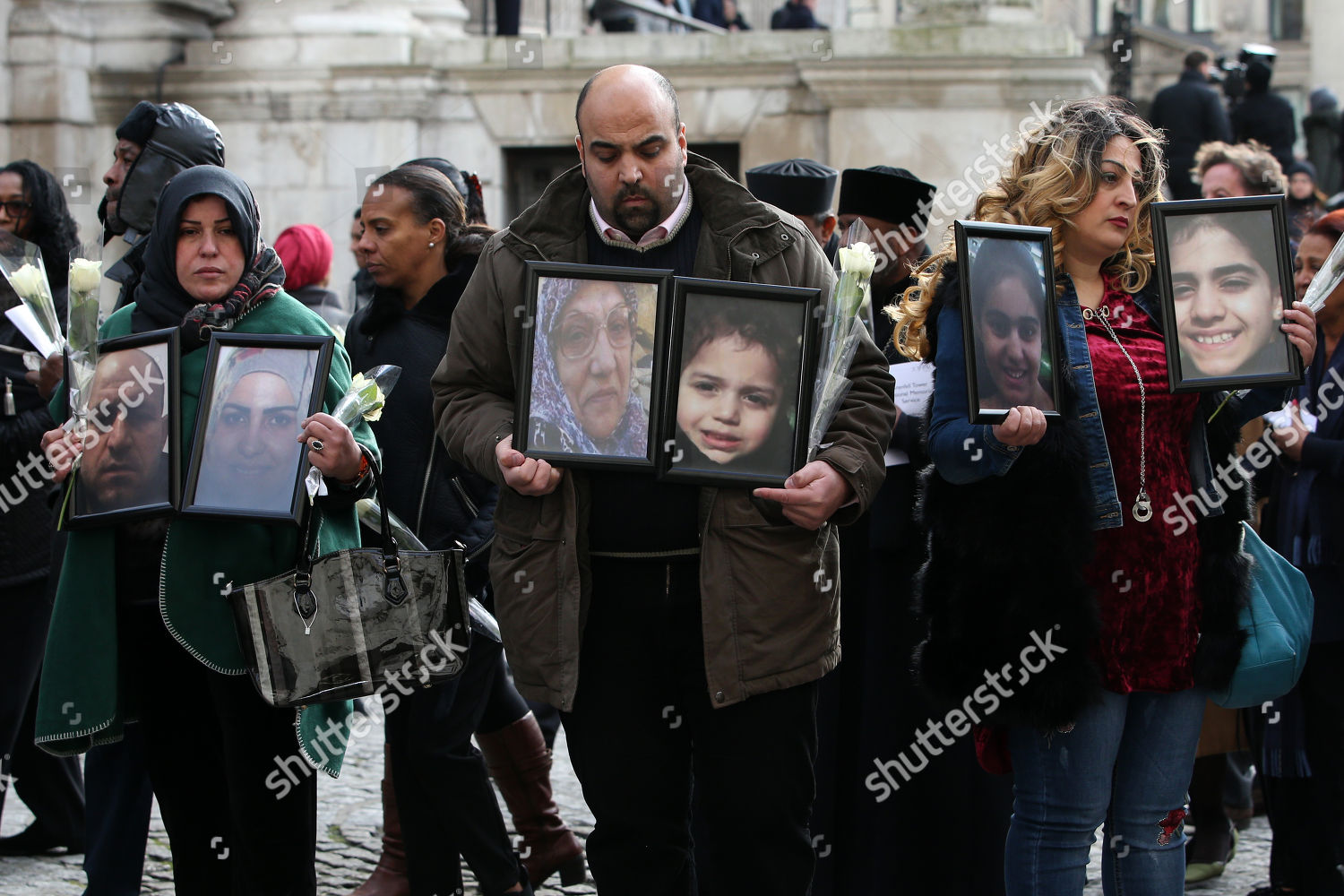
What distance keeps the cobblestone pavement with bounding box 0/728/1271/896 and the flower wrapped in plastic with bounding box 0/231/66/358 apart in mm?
1746

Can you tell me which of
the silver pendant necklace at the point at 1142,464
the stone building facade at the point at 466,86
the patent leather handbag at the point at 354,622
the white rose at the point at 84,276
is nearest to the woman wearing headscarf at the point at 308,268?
the stone building facade at the point at 466,86

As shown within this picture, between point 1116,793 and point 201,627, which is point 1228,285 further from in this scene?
point 201,627

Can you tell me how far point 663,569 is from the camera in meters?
3.42

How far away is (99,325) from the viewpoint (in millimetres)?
3988

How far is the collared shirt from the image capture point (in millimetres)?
3500

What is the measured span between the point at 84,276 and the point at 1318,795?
141 inches

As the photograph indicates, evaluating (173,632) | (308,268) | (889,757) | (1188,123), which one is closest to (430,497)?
(173,632)

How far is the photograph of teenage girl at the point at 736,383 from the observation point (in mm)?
3254

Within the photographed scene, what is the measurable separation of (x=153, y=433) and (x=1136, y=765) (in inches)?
93.0

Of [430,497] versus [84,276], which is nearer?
[84,276]

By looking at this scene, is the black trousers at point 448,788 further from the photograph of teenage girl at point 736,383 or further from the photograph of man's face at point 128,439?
the photograph of teenage girl at point 736,383

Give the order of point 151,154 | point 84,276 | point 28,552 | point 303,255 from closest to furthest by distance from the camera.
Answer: point 84,276
point 151,154
point 28,552
point 303,255

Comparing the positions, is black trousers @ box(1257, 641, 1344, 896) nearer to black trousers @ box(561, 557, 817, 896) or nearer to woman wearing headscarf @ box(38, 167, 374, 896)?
black trousers @ box(561, 557, 817, 896)

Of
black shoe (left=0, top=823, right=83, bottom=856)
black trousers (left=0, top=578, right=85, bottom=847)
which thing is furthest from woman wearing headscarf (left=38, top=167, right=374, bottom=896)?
black shoe (left=0, top=823, right=83, bottom=856)
